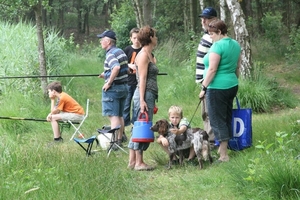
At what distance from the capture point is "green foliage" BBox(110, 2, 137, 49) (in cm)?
2020

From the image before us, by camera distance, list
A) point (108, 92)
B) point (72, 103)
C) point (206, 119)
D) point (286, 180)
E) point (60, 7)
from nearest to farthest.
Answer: point (286, 180)
point (206, 119)
point (108, 92)
point (72, 103)
point (60, 7)

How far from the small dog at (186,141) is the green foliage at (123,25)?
42.9 ft

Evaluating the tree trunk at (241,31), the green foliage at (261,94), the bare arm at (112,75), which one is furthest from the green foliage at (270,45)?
the bare arm at (112,75)

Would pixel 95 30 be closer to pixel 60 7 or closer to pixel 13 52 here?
pixel 60 7

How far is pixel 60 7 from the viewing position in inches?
1724

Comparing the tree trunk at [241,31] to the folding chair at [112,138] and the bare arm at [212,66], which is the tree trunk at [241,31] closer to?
the folding chair at [112,138]

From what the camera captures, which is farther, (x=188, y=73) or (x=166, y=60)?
(x=166, y=60)

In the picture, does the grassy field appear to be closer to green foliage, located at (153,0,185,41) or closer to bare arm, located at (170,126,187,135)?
bare arm, located at (170,126,187,135)

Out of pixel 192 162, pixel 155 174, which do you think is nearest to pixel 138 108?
pixel 155 174

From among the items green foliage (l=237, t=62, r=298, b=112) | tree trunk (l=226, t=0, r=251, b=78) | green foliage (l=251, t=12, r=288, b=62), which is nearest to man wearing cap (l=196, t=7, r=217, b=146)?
green foliage (l=237, t=62, r=298, b=112)

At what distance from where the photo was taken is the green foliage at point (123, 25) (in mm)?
20203

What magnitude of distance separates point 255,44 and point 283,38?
304 cm

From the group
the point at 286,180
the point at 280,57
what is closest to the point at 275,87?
the point at 286,180

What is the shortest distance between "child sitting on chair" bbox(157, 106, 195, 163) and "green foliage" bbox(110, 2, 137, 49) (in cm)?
1295
